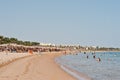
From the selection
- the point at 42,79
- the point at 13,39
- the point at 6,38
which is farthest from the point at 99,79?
the point at 13,39

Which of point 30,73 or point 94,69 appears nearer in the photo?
point 30,73

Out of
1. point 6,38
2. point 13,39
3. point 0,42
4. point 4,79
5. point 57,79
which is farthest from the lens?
point 13,39

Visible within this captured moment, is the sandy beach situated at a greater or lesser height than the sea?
greater

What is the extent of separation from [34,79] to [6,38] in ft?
491

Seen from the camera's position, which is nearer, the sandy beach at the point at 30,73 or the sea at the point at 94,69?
the sandy beach at the point at 30,73

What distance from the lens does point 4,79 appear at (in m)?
20.9

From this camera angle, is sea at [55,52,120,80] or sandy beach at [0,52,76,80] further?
sea at [55,52,120,80]

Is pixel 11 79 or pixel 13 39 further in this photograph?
pixel 13 39

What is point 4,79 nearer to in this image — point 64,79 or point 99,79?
point 64,79

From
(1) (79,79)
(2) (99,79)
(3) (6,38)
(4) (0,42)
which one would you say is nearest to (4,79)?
(1) (79,79)

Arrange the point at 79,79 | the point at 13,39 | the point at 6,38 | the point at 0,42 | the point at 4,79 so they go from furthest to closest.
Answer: the point at 13,39 → the point at 6,38 → the point at 0,42 → the point at 79,79 → the point at 4,79

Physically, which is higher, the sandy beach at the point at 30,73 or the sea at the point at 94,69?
the sandy beach at the point at 30,73

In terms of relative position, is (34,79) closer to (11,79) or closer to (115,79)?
(11,79)

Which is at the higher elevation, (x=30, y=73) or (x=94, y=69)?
(x=30, y=73)
